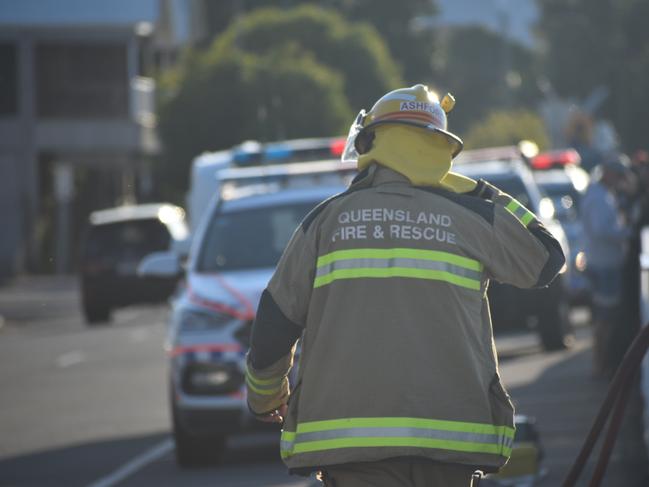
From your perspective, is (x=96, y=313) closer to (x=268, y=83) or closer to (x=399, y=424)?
(x=268, y=83)

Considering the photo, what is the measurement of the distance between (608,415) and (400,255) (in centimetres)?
108

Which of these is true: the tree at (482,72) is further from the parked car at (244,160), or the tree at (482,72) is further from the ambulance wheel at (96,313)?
the parked car at (244,160)

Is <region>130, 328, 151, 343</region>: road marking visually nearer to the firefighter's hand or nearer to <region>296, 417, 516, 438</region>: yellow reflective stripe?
the firefighter's hand

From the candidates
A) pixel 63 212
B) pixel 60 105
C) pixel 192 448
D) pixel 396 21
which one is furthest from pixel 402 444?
pixel 396 21

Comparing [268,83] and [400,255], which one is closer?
[400,255]

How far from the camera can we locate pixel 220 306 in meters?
11.5

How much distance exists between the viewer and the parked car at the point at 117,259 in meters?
26.9

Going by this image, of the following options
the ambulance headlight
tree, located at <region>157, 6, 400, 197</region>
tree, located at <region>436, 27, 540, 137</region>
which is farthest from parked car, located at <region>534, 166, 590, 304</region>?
tree, located at <region>436, 27, 540, 137</region>

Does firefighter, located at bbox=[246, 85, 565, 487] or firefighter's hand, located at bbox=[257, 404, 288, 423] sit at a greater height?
firefighter, located at bbox=[246, 85, 565, 487]

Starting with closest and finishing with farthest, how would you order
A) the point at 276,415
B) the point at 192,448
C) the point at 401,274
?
the point at 401,274 < the point at 276,415 < the point at 192,448

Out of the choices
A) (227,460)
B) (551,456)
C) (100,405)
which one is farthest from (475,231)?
(100,405)

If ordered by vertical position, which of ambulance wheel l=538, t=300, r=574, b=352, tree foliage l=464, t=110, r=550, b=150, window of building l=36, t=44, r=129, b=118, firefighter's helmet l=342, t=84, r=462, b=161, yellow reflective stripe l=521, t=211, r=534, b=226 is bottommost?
tree foliage l=464, t=110, r=550, b=150

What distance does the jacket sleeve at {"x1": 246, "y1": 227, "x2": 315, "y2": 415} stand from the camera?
493cm

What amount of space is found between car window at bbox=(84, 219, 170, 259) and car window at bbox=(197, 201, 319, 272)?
14.7 m
